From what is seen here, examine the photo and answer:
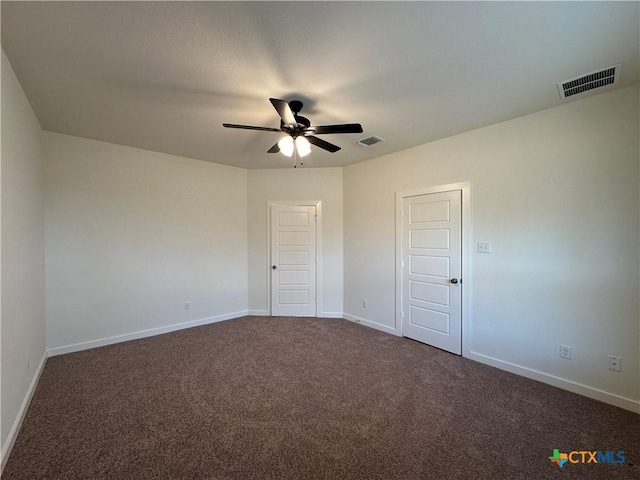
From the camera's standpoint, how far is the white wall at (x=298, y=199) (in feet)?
15.6

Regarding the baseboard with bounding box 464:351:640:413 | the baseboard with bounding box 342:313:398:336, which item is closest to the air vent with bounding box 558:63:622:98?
the baseboard with bounding box 464:351:640:413

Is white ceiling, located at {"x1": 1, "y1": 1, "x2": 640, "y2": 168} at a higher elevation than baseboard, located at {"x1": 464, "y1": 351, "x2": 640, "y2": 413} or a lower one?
higher

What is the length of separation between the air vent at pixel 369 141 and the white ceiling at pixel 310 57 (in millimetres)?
458

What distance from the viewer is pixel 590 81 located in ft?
7.06

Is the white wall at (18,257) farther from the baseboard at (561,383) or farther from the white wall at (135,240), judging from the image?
the baseboard at (561,383)

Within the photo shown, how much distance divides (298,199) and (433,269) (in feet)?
8.25

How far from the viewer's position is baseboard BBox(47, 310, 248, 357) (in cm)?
324

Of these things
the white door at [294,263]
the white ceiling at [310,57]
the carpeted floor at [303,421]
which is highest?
the white ceiling at [310,57]

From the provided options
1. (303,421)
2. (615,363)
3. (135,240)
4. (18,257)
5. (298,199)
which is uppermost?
(298,199)

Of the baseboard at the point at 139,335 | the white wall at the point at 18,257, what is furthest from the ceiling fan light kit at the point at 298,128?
the baseboard at the point at 139,335

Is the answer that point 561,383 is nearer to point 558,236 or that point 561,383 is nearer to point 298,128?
point 558,236

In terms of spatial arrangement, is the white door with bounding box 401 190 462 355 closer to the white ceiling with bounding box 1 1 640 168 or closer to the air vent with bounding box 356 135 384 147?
the air vent with bounding box 356 135 384 147

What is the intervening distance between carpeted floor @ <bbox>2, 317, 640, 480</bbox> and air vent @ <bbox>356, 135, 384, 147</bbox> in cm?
267

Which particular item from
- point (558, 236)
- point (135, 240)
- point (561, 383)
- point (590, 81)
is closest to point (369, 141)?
point (590, 81)
